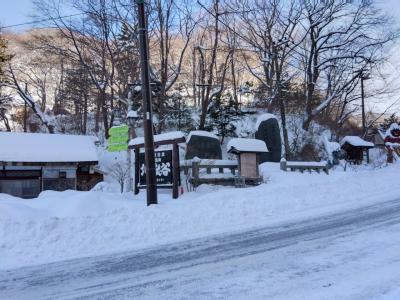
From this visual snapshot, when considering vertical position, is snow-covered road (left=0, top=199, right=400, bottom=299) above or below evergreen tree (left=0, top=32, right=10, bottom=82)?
below

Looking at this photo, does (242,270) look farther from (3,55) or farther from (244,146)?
(3,55)

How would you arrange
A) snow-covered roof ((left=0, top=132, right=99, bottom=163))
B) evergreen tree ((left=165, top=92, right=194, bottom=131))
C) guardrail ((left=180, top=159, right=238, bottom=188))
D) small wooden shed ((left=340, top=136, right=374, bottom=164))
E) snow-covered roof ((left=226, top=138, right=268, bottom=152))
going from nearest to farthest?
guardrail ((left=180, top=159, right=238, bottom=188)) → snow-covered roof ((left=226, top=138, right=268, bottom=152)) → snow-covered roof ((left=0, top=132, right=99, bottom=163)) → evergreen tree ((left=165, top=92, right=194, bottom=131)) → small wooden shed ((left=340, top=136, right=374, bottom=164))

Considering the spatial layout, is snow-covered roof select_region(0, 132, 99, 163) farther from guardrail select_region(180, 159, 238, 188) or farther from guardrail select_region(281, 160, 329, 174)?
guardrail select_region(281, 160, 329, 174)

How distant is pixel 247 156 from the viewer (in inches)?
725

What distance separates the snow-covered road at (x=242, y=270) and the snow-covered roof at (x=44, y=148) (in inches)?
667

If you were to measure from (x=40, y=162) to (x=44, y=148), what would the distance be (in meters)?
1.42

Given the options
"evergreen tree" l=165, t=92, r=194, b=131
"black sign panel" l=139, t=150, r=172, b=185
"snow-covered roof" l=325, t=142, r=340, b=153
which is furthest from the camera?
"evergreen tree" l=165, t=92, r=194, b=131

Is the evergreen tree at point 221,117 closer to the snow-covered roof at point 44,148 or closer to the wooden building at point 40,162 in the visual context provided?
the snow-covered roof at point 44,148

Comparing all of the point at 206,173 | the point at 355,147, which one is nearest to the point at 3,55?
the point at 206,173

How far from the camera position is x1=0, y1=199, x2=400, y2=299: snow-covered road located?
5.51 meters

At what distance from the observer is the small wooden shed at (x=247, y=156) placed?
18.2 m

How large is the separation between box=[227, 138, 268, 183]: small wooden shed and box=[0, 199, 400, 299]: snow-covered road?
8.87 meters

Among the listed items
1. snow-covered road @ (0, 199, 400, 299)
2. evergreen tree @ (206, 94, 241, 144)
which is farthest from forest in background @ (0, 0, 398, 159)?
snow-covered road @ (0, 199, 400, 299)

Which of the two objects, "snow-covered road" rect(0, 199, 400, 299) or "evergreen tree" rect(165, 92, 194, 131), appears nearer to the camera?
"snow-covered road" rect(0, 199, 400, 299)
